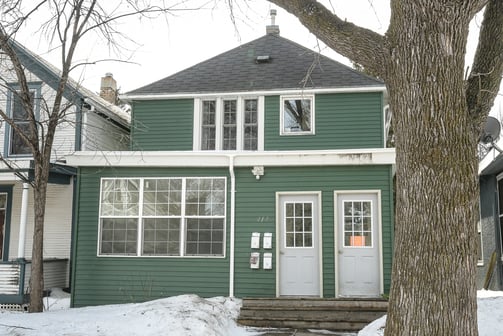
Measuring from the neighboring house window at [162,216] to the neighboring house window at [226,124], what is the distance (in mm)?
1648

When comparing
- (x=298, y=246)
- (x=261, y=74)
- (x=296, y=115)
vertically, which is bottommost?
(x=298, y=246)

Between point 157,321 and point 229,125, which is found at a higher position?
point 229,125

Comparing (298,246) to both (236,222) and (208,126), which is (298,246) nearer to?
(236,222)

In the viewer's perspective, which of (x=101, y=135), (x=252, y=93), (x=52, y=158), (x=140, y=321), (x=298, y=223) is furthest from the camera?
(x=101, y=135)

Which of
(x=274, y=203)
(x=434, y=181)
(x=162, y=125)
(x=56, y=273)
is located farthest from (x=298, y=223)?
(x=434, y=181)

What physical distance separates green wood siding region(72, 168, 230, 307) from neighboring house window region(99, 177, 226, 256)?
14 cm

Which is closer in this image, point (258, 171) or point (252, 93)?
point (258, 171)

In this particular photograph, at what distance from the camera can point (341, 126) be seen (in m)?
10.8

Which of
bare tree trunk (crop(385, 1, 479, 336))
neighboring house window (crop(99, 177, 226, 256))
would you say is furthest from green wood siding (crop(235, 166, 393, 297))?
bare tree trunk (crop(385, 1, 479, 336))

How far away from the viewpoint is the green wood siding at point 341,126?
35.1 feet

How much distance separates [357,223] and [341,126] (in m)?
2.28

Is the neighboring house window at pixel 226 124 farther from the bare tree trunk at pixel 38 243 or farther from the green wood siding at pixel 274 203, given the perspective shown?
the bare tree trunk at pixel 38 243

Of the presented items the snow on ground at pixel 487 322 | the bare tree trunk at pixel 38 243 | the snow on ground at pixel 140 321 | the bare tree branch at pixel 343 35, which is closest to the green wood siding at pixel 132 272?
the snow on ground at pixel 140 321

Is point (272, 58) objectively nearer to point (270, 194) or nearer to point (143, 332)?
point (270, 194)
